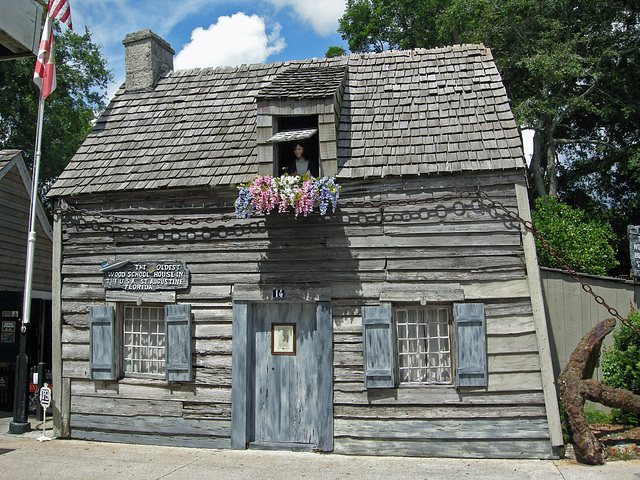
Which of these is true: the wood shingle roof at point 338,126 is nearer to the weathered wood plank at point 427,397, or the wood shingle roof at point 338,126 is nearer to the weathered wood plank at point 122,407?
the weathered wood plank at point 427,397

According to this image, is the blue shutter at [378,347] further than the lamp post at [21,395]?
No

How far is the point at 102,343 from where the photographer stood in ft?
25.5

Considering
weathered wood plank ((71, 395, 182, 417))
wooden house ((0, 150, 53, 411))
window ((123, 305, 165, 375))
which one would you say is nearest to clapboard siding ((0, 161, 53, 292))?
wooden house ((0, 150, 53, 411))

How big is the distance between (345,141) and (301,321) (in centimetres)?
269

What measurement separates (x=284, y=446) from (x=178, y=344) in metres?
2.04

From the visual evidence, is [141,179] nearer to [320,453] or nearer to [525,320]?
[320,453]

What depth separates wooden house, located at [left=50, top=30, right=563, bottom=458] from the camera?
267 inches

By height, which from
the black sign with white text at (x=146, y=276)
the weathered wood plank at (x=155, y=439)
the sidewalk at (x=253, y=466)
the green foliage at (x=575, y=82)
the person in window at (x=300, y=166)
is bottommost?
the sidewalk at (x=253, y=466)

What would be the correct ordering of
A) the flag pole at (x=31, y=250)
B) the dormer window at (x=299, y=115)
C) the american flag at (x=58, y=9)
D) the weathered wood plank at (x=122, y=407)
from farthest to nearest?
the american flag at (x=58, y=9) < the flag pole at (x=31, y=250) < the weathered wood plank at (x=122, y=407) < the dormer window at (x=299, y=115)

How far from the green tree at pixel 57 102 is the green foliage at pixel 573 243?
54.5ft

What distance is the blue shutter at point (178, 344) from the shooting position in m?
7.41

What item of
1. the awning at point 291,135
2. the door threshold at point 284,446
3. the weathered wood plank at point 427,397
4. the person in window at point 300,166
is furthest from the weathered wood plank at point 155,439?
the awning at point 291,135

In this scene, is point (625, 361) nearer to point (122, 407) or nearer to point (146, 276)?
point (146, 276)

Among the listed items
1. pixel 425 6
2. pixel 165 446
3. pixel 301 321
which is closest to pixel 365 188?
pixel 301 321
